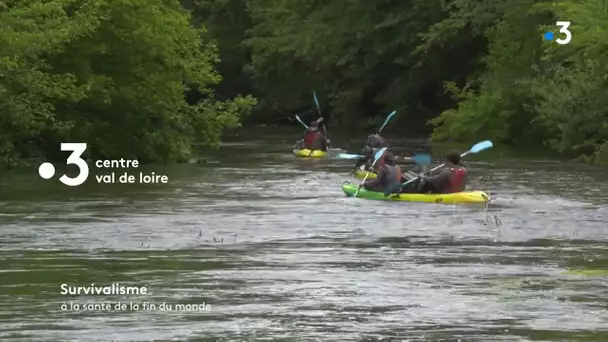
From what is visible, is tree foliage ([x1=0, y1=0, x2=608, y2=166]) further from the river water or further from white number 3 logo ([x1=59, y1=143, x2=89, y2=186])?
the river water

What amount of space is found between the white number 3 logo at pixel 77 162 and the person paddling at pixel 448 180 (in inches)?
349

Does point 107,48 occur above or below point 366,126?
above

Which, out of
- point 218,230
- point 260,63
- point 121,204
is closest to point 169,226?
point 218,230

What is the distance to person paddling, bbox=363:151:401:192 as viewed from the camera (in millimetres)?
31969

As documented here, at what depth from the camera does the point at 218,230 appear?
2559cm

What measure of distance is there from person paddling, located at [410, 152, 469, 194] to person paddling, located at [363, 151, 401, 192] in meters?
0.69

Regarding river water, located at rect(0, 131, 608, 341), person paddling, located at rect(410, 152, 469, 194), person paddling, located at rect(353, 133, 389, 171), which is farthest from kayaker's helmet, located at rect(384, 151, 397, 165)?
person paddling, located at rect(353, 133, 389, 171)

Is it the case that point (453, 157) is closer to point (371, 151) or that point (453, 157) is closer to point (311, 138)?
point (371, 151)

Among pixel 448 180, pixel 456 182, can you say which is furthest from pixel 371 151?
pixel 456 182

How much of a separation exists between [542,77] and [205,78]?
14.4 meters

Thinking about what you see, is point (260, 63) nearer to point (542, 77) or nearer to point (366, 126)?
point (366, 126)

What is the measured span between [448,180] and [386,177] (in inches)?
59.5

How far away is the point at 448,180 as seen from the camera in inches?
1230

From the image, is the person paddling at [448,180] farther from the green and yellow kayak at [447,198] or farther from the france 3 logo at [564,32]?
the france 3 logo at [564,32]
